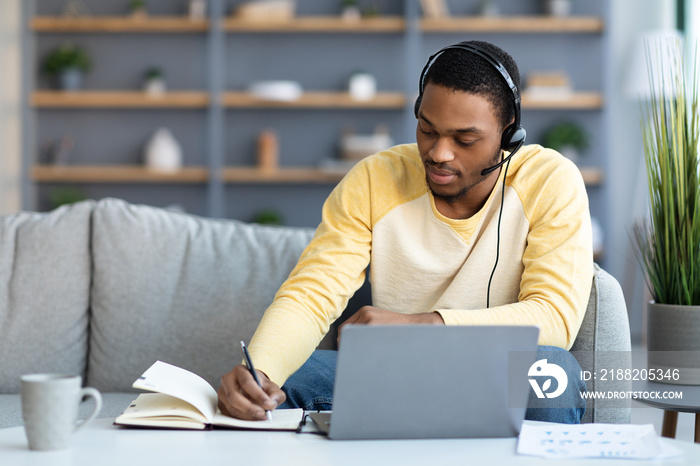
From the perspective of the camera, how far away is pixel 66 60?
167 inches

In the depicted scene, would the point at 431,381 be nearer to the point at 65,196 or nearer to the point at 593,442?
the point at 593,442

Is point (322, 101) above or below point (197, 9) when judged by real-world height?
below

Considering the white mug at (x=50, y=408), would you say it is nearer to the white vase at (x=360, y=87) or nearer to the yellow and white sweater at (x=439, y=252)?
the yellow and white sweater at (x=439, y=252)

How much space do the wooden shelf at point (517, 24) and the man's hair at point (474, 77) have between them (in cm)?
289

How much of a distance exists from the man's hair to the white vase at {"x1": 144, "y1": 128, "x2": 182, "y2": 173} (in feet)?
10.1

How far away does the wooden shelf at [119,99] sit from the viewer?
13.9 feet

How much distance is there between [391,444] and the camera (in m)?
0.90

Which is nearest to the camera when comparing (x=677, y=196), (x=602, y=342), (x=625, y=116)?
(x=602, y=342)

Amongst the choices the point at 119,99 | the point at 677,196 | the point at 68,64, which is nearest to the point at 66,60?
the point at 68,64

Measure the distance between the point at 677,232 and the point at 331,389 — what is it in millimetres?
826

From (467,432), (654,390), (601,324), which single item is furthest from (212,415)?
(654,390)

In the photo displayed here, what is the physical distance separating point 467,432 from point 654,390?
83 cm

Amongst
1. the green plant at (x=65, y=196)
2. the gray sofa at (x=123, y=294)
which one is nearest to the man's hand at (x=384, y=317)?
the gray sofa at (x=123, y=294)

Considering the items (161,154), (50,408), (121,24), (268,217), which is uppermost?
(121,24)
